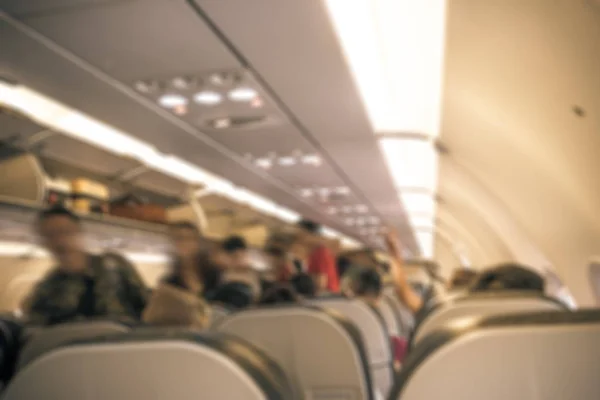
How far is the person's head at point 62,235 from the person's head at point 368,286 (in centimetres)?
286

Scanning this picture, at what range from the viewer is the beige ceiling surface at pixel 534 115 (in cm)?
397

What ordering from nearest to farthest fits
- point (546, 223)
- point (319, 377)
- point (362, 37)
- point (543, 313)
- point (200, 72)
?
point (543, 313), point (319, 377), point (362, 37), point (200, 72), point (546, 223)

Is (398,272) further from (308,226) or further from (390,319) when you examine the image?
(308,226)

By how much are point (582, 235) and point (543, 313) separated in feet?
22.0

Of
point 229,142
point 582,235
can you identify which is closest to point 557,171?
point 582,235

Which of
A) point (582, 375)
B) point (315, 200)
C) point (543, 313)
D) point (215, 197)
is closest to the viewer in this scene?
point (582, 375)

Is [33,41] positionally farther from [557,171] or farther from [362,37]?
[557,171]

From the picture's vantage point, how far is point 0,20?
3830 mm

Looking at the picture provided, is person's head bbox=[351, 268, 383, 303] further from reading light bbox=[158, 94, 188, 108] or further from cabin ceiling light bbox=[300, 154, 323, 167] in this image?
reading light bbox=[158, 94, 188, 108]

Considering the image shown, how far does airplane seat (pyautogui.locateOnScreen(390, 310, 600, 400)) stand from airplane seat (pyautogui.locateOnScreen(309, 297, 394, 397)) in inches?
106

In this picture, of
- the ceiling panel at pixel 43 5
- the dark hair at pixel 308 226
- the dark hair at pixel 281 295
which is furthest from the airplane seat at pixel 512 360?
the dark hair at pixel 308 226

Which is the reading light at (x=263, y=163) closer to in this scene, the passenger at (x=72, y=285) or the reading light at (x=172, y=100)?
the reading light at (x=172, y=100)

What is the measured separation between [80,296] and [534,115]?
4464mm

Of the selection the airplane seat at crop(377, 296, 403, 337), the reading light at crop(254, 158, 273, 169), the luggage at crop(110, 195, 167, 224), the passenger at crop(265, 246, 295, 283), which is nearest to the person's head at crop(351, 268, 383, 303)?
the airplane seat at crop(377, 296, 403, 337)
